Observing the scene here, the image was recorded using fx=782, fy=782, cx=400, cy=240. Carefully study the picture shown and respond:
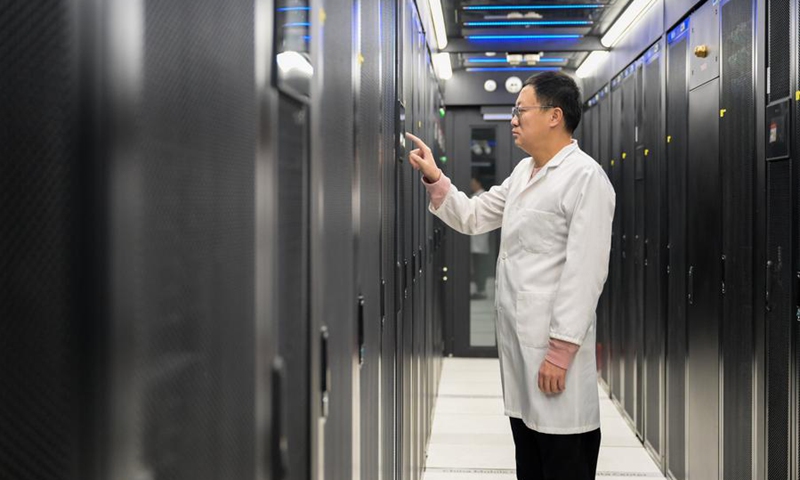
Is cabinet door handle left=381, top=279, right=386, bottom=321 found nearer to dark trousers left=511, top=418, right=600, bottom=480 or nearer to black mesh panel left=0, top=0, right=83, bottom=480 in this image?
dark trousers left=511, top=418, right=600, bottom=480

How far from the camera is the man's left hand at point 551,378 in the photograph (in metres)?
2.63

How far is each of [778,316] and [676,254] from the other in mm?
1471

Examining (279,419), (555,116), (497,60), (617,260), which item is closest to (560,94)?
(555,116)

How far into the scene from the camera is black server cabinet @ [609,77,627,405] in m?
6.11

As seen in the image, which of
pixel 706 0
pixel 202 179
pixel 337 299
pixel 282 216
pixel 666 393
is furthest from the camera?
pixel 666 393

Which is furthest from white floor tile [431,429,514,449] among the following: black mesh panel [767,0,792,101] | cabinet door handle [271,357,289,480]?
cabinet door handle [271,357,289,480]

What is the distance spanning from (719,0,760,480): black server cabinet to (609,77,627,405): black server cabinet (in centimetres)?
248

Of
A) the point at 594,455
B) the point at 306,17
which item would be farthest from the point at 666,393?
the point at 306,17

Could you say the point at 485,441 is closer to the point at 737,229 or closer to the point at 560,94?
the point at 737,229

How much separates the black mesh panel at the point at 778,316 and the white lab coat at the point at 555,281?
66 cm

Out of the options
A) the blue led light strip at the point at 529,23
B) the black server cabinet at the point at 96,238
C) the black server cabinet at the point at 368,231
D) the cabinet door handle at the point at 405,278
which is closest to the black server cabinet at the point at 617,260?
the blue led light strip at the point at 529,23

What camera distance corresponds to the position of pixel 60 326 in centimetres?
77

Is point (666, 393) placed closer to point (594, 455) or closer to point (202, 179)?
point (594, 455)

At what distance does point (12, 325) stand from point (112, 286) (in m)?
0.13
